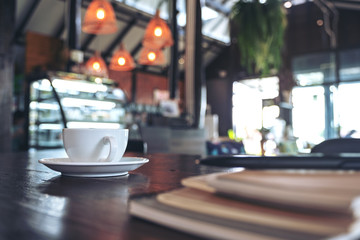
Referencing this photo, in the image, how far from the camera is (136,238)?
10.7 inches

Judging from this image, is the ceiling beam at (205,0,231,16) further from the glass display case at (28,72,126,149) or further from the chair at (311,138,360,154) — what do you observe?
the chair at (311,138,360,154)

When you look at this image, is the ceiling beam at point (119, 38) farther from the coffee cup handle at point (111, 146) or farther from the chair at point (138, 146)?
the coffee cup handle at point (111, 146)

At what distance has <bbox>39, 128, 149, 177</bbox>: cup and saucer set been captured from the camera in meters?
0.67

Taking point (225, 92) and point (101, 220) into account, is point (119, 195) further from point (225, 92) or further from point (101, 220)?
point (225, 92)

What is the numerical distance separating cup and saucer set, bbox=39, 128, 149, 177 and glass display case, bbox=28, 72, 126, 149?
11.3 feet

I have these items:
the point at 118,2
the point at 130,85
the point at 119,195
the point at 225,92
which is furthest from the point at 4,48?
the point at 225,92

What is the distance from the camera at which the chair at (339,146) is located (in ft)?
4.33

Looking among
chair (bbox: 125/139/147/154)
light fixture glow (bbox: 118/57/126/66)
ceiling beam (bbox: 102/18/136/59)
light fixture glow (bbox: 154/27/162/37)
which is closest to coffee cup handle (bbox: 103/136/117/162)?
chair (bbox: 125/139/147/154)

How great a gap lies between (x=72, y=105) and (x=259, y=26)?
2.60 m

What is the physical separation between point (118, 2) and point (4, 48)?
547cm

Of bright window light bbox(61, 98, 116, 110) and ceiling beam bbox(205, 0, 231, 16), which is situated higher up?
ceiling beam bbox(205, 0, 231, 16)

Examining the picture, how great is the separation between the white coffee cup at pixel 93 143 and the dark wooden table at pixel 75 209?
66 millimetres

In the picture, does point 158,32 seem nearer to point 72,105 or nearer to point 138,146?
point 72,105

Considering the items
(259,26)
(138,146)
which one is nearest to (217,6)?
(259,26)
